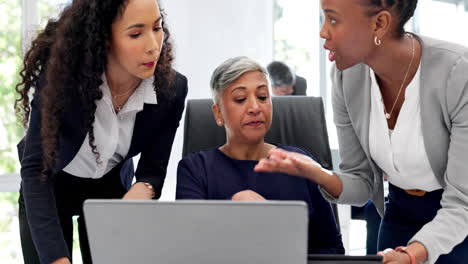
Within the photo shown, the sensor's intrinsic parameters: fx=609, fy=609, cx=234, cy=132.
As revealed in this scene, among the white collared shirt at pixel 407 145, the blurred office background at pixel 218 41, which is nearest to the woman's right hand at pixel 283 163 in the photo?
the white collared shirt at pixel 407 145

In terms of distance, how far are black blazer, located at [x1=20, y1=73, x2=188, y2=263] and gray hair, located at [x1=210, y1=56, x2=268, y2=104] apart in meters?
0.11

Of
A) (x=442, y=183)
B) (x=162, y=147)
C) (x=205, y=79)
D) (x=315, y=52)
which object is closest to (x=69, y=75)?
(x=162, y=147)

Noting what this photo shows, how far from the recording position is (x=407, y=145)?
142 cm

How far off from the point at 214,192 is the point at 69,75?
514 millimetres

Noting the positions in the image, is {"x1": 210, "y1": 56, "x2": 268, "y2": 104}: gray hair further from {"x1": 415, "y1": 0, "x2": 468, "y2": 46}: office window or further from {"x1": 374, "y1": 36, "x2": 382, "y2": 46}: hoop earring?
{"x1": 415, "y1": 0, "x2": 468, "y2": 46}: office window

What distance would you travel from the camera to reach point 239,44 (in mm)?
4777

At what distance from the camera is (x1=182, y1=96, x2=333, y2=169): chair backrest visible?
1.96m

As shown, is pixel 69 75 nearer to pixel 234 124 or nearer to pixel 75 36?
pixel 75 36

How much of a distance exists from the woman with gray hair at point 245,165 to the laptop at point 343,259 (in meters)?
0.65

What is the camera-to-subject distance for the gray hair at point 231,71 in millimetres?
1739

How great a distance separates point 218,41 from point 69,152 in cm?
325

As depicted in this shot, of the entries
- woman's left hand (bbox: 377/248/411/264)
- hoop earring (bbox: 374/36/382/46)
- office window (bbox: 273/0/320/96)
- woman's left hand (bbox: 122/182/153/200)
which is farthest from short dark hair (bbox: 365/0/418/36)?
office window (bbox: 273/0/320/96)

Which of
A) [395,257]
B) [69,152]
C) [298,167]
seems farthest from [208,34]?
[395,257]

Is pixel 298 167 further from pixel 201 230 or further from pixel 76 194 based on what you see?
pixel 76 194
